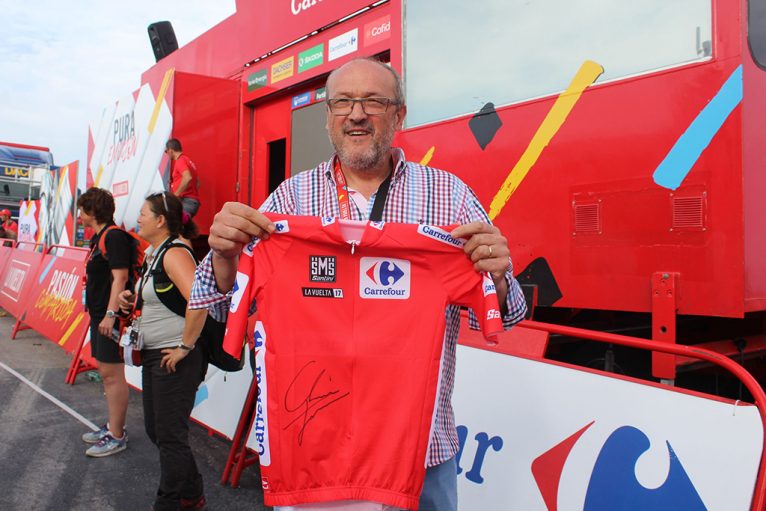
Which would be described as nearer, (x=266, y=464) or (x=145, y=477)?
(x=266, y=464)

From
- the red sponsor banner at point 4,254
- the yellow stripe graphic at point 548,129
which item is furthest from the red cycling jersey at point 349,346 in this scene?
the red sponsor banner at point 4,254

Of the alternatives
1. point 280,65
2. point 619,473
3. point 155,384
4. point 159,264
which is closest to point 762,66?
point 619,473

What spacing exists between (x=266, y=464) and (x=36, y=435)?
3885 millimetres

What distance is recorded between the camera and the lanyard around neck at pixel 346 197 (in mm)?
1570

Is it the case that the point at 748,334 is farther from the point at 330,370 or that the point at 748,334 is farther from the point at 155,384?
the point at 155,384

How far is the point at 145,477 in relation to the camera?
3.70m

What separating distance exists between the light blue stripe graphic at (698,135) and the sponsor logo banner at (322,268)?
1.99 meters

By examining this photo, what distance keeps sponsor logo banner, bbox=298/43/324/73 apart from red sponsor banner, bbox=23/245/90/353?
373 centimetres

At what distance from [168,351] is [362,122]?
2.04m

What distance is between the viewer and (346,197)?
1.60 m

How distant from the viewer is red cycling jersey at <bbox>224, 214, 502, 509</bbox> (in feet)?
4.78

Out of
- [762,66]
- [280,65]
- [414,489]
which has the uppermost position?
[280,65]

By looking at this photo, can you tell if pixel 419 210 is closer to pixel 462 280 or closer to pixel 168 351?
pixel 462 280

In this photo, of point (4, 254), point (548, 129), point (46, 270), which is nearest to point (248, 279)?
point (548, 129)
